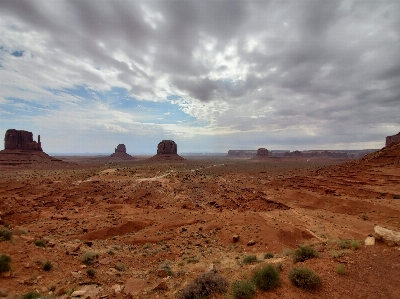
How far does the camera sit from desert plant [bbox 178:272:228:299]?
19.4ft

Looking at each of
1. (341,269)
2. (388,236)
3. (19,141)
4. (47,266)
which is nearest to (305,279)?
(341,269)

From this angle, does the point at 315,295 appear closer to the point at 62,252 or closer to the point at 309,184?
the point at 62,252

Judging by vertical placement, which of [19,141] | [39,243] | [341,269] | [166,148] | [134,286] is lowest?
[134,286]

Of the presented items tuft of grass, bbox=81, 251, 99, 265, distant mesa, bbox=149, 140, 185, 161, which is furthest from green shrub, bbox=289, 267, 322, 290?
distant mesa, bbox=149, 140, 185, 161

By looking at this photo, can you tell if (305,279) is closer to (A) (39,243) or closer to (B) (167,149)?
(A) (39,243)

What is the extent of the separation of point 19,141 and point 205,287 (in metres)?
104

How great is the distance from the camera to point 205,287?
237 inches

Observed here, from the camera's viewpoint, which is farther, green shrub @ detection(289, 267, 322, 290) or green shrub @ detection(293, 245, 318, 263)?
green shrub @ detection(293, 245, 318, 263)

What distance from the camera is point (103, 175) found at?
41.4 metres

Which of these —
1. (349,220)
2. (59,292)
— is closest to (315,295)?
(59,292)

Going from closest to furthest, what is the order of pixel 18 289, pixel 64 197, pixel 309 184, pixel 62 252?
pixel 18 289 → pixel 62 252 → pixel 64 197 → pixel 309 184

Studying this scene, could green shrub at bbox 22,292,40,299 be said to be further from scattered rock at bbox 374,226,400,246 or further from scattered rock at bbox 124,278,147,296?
scattered rock at bbox 374,226,400,246

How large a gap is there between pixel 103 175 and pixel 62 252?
33.8 m

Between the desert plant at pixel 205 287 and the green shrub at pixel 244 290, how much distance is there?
0.38m
